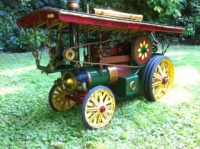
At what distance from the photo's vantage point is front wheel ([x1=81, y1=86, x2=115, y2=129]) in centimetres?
343

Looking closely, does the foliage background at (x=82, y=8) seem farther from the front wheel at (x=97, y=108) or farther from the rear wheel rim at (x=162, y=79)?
the front wheel at (x=97, y=108)

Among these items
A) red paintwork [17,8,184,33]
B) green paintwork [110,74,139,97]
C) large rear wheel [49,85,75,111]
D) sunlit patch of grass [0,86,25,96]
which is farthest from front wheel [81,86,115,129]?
sunlit patch of grass [0,86,25,96]

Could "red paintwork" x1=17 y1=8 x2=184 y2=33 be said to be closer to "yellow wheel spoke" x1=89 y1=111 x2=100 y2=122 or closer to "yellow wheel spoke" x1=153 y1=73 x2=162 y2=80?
"yellow wheel spoke" x1=153 y1=73 x2=162 y2=80

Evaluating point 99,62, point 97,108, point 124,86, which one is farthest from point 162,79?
point 97,108

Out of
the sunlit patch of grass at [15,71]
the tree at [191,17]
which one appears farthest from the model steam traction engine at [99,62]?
the tree at [191,17]

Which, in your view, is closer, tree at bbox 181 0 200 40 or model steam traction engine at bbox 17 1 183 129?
model steam traction engine at bbox 17 1 183 129

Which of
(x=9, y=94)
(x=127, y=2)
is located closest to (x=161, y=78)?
(x=9, y=94)

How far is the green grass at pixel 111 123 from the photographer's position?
10.5 feet

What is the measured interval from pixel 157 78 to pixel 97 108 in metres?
1.63

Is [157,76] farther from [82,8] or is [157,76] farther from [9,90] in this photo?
[82,8]

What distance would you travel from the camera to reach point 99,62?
3.88m

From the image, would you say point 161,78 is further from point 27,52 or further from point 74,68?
point 27,52

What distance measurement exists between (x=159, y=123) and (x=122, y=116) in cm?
60

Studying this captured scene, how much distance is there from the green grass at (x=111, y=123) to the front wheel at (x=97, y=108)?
11 centimetres
